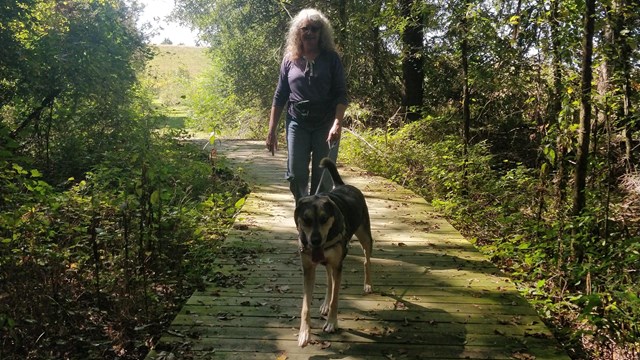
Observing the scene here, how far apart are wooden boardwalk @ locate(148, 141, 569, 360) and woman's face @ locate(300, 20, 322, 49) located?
2197mm

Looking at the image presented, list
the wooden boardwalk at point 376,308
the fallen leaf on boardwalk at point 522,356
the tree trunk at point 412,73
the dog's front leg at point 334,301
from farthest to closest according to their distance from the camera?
the tree trunk at point 412,73 → the dog's front leg at point 334,301 → the wooden boardwalk at point 376,308 → the fallen leaf on boardwalk at point 522,356

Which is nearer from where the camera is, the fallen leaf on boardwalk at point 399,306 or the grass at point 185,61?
Answer: the fallen leaf on boardwalk at point 399,306

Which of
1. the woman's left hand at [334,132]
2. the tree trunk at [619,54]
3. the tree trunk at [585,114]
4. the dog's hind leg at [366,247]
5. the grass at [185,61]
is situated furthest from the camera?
the grass at [185,61]

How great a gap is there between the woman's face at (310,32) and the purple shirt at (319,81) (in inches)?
5.5

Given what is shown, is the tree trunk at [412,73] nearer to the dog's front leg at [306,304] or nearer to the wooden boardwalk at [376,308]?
the wooden boardwalk at [376,308]

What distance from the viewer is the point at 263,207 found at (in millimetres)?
7742

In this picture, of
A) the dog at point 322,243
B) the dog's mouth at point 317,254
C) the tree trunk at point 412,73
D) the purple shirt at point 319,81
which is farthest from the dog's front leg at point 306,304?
the tree trunk at point 412,73

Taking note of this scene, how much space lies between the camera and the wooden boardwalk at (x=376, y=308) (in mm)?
3285

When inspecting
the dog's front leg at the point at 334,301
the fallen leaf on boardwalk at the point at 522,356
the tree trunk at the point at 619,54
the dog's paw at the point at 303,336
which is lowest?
the fallen leaf on boardwalk at the point at 522,356

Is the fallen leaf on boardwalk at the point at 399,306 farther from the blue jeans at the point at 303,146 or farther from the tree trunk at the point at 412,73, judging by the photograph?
the tree trunk at the point at 412,73

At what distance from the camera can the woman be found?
14.9ft

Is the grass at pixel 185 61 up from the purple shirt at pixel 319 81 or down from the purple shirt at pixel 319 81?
up

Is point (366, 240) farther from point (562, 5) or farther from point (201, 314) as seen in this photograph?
point (562, 5)

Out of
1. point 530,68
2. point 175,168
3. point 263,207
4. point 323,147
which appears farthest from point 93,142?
point 530,68
